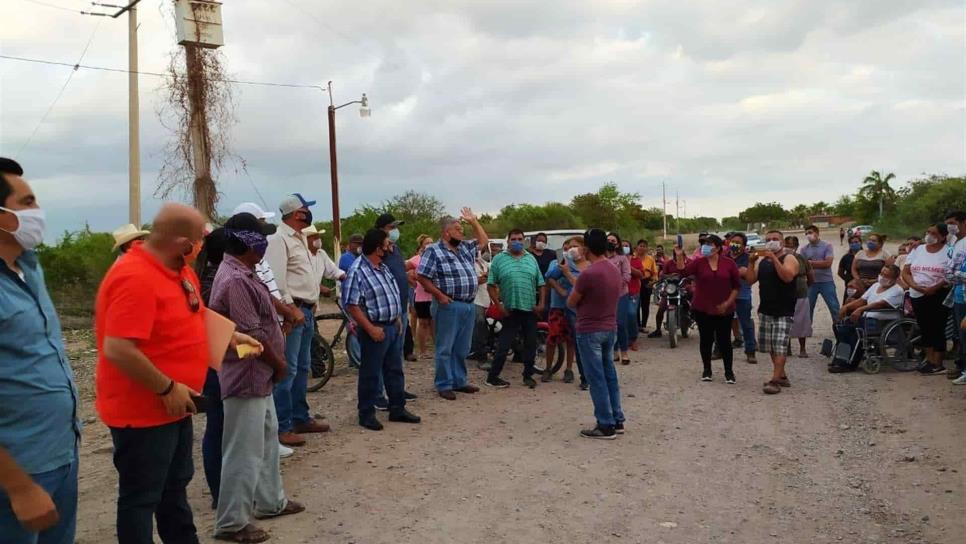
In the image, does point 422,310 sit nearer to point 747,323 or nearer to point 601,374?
point 747,323

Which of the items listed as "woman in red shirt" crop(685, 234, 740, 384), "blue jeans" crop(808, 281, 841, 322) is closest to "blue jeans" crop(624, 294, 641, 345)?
"woman in red shirt" crop(685, 234, 740, 384)

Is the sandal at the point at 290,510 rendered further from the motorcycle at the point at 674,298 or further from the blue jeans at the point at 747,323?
the motorcycle at the point at 674,298

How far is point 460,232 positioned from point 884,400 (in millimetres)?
4893

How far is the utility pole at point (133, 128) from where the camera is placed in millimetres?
15733

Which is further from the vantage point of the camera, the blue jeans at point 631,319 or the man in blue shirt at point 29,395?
the blue jeans at point 631,319

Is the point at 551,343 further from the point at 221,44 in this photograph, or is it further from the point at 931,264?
the point at 221,44

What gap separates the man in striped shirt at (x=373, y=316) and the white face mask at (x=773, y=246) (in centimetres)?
465

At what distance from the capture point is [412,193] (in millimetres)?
32156

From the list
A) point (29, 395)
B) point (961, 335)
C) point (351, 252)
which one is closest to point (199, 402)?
point (29, 395)

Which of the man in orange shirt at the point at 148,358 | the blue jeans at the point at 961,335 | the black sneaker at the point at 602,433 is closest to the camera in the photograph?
the man in orange shirt at the point at 148,358

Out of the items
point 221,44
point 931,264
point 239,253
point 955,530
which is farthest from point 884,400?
point 221,44

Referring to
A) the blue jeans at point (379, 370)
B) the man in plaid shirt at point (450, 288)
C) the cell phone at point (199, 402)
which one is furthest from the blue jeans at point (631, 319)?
the cell phone at point (199, 402)

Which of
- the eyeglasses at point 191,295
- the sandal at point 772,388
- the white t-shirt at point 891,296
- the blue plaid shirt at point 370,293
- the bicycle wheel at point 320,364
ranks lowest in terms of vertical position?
the sandal at point 772,388

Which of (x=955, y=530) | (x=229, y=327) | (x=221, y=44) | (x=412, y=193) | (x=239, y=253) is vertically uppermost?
(x=221, y=44)
